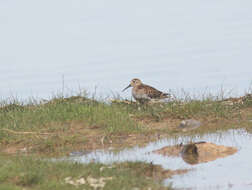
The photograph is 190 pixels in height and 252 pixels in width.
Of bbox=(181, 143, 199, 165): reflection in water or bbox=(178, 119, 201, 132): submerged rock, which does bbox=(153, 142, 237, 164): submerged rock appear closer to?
bbox=(181, 143, 199, 165): reflection in water

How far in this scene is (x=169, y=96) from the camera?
15.7 meters

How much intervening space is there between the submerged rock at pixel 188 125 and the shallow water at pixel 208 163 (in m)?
0.76

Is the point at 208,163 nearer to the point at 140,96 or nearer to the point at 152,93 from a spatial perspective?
the point at 140,96

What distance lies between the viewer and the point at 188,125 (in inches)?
531

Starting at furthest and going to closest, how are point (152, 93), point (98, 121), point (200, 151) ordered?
point (152, 93) < point (98, 121) < point (200, 151)

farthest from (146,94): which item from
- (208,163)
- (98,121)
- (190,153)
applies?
(208,163)

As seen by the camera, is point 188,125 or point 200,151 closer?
point 200,151

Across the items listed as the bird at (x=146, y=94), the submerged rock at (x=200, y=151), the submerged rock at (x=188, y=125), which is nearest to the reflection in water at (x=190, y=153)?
the submerged rock at (x=200, y=151)

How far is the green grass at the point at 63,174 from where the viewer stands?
346 inches

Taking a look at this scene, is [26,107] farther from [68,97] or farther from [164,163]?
[164,163]

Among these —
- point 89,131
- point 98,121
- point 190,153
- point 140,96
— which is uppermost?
point 140,96

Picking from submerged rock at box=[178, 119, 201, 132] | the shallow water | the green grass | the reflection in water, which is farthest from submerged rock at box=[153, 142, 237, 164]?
submerged rock at box=[178, 119, 201, 132]

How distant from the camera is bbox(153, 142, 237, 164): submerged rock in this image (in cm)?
1088

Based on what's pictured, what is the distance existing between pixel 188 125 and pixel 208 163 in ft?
10.1
